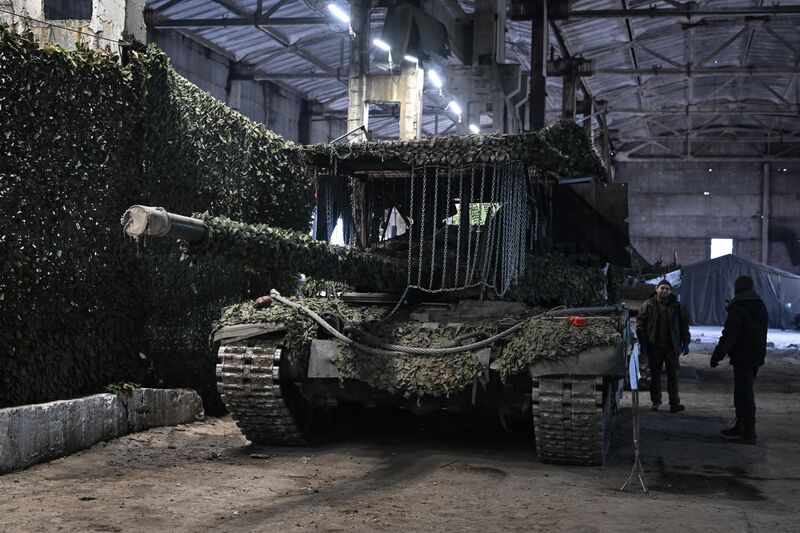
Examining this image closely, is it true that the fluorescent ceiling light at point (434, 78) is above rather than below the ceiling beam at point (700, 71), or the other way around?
below

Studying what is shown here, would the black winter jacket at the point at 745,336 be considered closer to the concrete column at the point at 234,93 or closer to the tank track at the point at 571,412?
the tank track at the point at 571,412

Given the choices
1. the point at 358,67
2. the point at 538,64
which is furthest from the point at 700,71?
the point at 358,67

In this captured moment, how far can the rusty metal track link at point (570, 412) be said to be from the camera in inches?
265

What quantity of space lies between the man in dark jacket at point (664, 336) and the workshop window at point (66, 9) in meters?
11.8

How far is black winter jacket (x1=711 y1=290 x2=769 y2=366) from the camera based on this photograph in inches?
349

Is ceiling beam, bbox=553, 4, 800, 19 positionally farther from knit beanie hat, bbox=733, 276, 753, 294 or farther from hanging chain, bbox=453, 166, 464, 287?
hanging chain, bbox=453, 166, 464, 287

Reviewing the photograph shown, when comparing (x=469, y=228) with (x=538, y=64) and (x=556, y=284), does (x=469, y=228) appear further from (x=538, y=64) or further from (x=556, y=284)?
(x=538, y=64)

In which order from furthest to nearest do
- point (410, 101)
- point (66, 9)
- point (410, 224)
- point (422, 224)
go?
1. point (410, 101)
2. point (66, 9)
3. point (410, 224)
4. point (422, 224)

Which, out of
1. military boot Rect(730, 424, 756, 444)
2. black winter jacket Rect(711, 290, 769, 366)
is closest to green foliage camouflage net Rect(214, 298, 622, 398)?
black winter jacket Rect(711, 290, 769, 366)

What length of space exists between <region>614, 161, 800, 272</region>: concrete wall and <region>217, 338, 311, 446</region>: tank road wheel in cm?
3170

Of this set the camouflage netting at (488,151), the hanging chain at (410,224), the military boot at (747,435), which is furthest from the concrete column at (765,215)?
the hanging chain at (410,224)

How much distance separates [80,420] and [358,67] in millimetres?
13310

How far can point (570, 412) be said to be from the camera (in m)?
6.77

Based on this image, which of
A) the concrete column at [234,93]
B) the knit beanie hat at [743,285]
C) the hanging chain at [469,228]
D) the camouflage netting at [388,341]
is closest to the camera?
the camouflage netting at [388,341]
